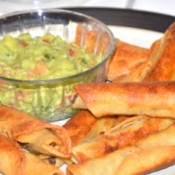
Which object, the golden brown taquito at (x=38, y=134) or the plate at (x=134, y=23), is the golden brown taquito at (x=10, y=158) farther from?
the plate at (x=134, y=23)

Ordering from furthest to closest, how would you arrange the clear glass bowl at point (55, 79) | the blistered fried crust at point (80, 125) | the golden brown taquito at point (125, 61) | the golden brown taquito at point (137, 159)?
1. the golden brown taquito at point (125, 61)
2. the clear glass bowl at point (55, 79)
3. the blistered fried crust at point (80, 125)
4. the golden brown taquito at point (137, 159)

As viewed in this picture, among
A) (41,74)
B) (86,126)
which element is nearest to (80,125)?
(86,126)

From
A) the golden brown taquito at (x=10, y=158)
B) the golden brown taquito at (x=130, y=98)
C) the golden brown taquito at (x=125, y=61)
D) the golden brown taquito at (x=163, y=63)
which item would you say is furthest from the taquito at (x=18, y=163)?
the golden brown taquito at (x=125, y=61)

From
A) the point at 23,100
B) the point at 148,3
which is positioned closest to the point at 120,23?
the point at 148,3

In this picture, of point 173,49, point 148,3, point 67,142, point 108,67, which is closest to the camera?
point 67,142

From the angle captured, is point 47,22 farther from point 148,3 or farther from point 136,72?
point 148,3

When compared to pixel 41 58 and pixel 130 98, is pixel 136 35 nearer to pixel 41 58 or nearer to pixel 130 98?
pixel 41 58

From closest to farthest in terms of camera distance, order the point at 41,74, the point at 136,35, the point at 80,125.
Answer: the point at 80,125
the point at 41,74
the point at 136,35
